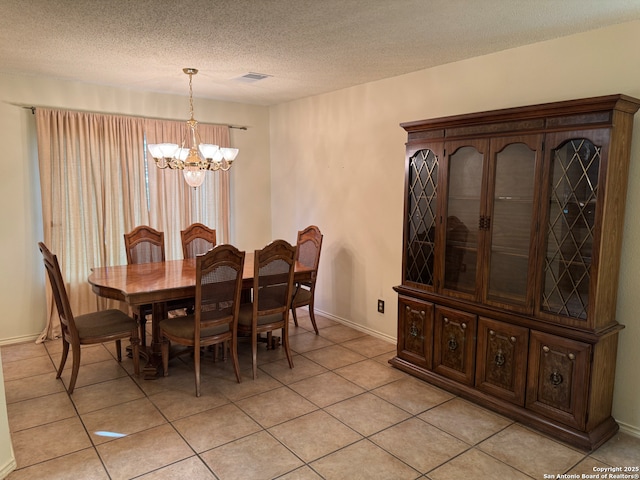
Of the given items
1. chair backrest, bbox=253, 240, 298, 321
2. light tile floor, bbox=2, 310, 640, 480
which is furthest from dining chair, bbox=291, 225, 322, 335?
light tile floor, bbox=2, 310, 640, 480

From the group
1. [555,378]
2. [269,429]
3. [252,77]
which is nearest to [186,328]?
[269,429]

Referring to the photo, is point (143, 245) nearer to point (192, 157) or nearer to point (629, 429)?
point (192, 157)

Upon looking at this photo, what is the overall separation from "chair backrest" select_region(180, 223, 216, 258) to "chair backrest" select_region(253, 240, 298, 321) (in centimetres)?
140

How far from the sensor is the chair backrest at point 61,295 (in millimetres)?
3070

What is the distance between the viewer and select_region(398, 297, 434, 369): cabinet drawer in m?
3.42

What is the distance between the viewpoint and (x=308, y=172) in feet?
17.3

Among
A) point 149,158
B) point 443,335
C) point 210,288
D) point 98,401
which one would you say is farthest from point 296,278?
point 149,158

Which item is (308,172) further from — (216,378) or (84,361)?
(84,361)

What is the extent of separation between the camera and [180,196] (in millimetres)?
5117

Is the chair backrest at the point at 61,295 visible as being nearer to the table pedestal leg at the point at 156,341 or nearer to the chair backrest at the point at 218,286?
the table pedestal leg at the point at 156,341

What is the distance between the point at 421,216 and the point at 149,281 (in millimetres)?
2236

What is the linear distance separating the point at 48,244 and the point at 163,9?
2.91 meters

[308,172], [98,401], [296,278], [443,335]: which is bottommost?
[98,401]

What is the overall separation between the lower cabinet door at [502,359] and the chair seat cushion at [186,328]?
1919 mm
